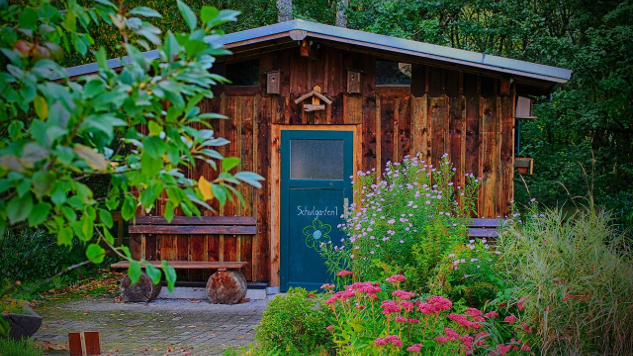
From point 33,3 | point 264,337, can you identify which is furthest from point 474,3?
point 33,3

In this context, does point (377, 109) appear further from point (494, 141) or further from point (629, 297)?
point (629, 297)

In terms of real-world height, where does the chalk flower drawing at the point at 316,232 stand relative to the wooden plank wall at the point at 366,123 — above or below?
below

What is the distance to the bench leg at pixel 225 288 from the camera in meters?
8.23

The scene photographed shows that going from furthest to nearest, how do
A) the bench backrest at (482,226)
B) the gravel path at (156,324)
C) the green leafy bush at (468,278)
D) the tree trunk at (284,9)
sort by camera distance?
the tree trunk at (284,9)
the bench backrest at (482,226)
the gravel path at (156,324)
the green leafy bush at (468,278)

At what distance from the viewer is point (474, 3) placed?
651 inches

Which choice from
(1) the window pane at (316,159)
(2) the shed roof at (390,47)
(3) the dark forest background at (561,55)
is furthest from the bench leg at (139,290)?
(3) the dark forest background at (561,55)

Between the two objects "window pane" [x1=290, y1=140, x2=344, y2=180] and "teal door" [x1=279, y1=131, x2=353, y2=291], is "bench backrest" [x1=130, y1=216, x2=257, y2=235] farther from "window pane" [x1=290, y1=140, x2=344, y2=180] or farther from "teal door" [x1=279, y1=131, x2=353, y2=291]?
"window pane" [x1=290, y1=140, x2=344, y2=180]

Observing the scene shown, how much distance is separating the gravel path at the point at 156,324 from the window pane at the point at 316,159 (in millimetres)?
1860

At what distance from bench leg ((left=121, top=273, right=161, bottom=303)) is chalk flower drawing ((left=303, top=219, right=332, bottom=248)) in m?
2.17

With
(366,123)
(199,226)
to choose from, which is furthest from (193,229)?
(366,123)

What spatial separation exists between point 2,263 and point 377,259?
6.88 metres

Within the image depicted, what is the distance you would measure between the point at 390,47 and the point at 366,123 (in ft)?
3.84

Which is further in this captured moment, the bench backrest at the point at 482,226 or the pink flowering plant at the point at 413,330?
the bench backrest at the point at 482,226

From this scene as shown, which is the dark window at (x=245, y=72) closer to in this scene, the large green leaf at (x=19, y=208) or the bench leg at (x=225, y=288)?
the bench leg at (x=225, y=288)
